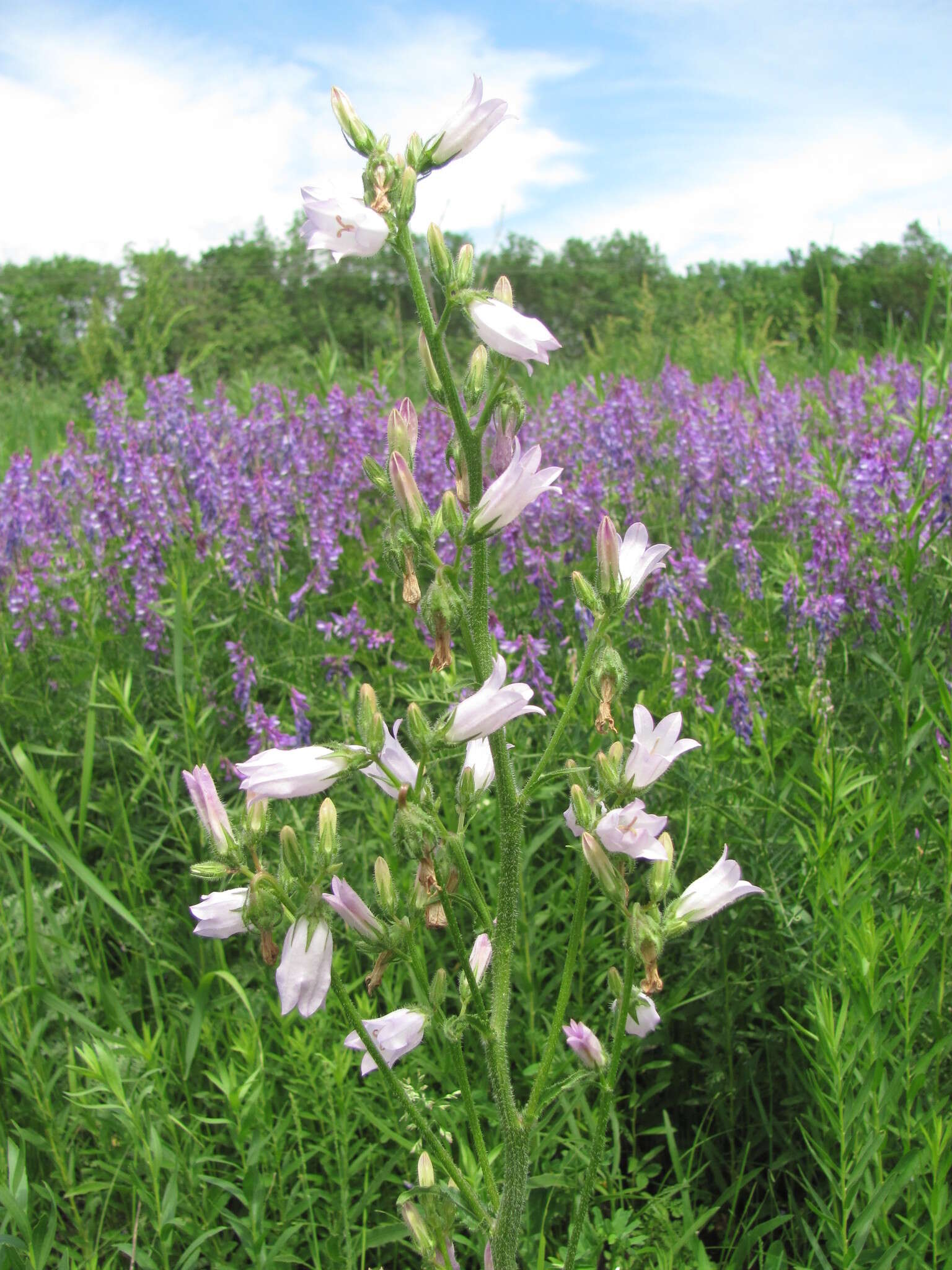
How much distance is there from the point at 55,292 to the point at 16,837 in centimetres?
6817

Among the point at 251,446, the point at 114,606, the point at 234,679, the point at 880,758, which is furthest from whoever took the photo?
the point at 251,446

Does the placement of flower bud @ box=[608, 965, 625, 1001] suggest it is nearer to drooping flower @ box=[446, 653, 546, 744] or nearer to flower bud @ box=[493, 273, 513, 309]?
drooping flower @ box=[446, 653, 546, 744]

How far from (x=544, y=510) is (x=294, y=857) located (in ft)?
9.60

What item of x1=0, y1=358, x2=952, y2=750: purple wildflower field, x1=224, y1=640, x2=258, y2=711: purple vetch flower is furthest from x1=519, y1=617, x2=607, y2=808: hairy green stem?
x1=224, y1=640, x2=258, y2=711: purple vetch flower

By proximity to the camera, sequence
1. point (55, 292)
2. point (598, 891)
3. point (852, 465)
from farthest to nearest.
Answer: point (55, 292)
point (852, 465)
point (598, 891)

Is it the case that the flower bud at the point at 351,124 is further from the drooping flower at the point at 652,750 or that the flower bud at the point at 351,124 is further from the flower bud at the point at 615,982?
the flower bud at the point at 615,982

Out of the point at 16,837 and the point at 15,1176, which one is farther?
the point at 16,837

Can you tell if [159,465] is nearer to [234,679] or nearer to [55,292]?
[234,679]

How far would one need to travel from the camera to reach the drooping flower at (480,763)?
146 centimetres

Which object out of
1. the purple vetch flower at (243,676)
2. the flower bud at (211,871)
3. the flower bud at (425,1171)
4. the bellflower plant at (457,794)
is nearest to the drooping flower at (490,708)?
the bellflower plant at (457,794)

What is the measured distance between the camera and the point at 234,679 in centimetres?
345

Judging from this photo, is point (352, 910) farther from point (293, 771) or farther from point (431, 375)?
point (431, 375)

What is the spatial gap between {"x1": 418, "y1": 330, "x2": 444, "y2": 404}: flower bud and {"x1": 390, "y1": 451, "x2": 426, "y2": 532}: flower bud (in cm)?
13

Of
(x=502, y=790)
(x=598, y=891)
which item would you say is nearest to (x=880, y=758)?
(x=598, y=891)
